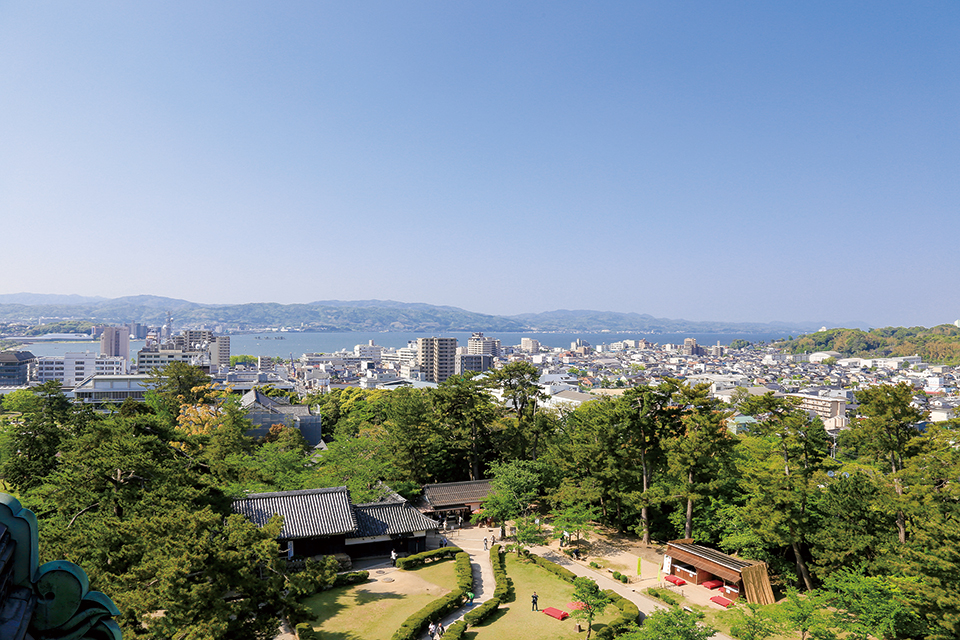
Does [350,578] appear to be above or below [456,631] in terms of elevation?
below

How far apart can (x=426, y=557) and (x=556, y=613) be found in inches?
274

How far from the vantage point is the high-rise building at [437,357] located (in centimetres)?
14600

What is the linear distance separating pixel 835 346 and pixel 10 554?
770ft

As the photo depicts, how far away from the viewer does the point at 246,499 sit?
889 inches

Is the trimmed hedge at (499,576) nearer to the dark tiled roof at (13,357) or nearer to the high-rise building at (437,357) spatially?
the dark tiled roof at (13,357)

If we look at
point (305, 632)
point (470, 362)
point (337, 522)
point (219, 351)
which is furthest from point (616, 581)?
point (219, 351)

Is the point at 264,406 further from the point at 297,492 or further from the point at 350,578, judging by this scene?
the point at 350,578

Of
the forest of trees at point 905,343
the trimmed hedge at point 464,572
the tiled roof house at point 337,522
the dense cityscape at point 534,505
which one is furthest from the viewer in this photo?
the forest of trees at point 905,343

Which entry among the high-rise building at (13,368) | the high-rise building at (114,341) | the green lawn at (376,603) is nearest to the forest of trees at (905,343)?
the green lawn at (376,603)

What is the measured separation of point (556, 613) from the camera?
1869cm

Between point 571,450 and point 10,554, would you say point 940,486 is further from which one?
point 10,554

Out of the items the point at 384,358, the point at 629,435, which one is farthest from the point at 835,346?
the point at 629,435

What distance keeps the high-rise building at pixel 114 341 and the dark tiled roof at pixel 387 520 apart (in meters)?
155

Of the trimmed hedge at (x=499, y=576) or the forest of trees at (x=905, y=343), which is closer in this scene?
the trimmed hedge at (x=499, y=576)
